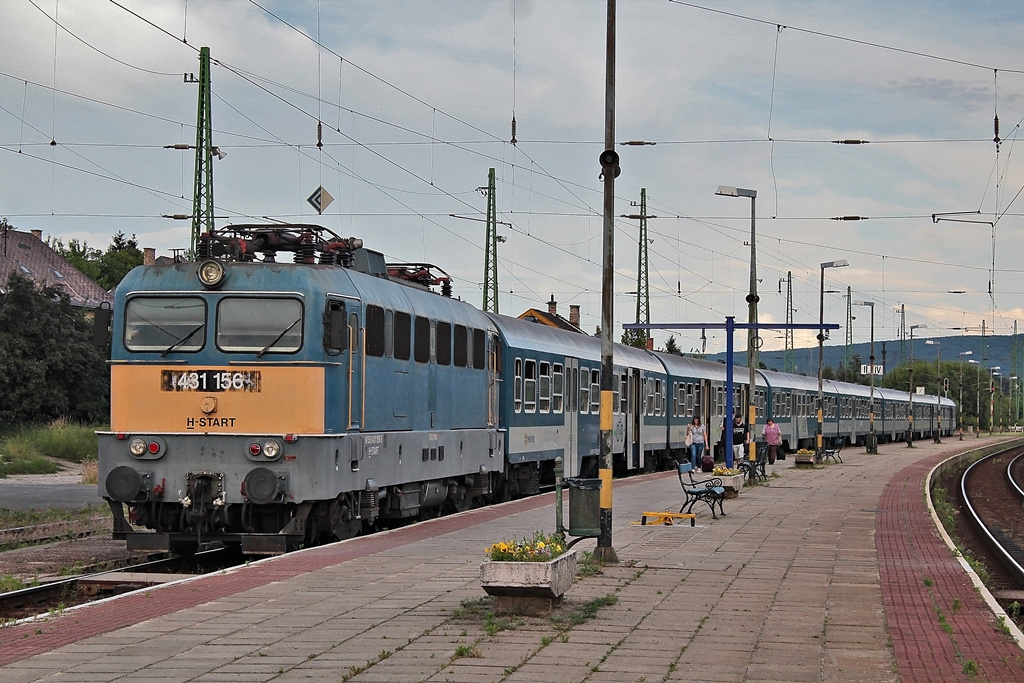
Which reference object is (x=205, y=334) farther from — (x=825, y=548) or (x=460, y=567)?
(x=825, y=548)

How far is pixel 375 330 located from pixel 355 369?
1029 millimetres

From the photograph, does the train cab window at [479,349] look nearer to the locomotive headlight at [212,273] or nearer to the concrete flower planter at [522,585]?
the locomotive headlight at [212,273]

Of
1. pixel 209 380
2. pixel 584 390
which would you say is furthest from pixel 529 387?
pixel 209 380

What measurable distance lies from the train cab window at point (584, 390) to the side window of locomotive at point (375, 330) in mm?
13790

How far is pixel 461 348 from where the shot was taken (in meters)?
22.3

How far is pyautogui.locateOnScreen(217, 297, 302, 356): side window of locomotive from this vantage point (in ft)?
53.5

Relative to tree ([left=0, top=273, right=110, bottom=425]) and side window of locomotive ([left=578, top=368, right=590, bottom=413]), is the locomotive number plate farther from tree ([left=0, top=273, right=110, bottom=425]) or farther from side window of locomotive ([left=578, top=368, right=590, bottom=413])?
tree ([left=0, top=273, right=110, bottom=425])

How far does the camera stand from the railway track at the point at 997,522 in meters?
19.2

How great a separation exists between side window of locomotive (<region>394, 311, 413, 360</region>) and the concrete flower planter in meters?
7.81

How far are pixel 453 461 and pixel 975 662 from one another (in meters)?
13.0

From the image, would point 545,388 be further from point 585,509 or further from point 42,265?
point 42,265

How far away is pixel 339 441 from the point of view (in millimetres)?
16484

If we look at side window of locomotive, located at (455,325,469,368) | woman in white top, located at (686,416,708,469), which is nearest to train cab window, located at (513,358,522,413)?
→ side window of locomotive, located at (455,325,469,368)

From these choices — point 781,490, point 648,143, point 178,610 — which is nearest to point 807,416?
point 781,490
